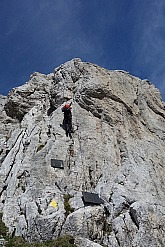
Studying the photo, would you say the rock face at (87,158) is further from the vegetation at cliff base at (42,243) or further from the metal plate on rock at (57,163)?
the vegetation at cliff base at (42,243)

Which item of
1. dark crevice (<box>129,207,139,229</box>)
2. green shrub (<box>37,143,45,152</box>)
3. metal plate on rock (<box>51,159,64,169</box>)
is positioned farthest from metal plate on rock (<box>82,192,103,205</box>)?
green shrub (<box>37,143,45,152</box>)

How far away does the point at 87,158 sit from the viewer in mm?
27891

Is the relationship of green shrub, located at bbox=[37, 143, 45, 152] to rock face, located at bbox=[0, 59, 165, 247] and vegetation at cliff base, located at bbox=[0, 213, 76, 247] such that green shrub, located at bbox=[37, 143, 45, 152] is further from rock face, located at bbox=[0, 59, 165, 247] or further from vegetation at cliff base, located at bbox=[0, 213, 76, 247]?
vegetation at cliff base, located at bbox=[0, 213, 76, 247]

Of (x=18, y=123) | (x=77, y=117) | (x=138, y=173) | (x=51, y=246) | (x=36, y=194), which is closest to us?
(x=51, y=246)

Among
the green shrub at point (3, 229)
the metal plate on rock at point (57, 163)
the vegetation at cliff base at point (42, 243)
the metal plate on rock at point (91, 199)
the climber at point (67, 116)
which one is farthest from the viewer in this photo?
the climber at point (67, 116)

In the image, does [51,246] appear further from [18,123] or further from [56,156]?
[18,123]

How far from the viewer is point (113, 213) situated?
72.7 feet

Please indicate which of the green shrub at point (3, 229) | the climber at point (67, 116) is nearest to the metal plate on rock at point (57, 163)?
the climber at point (67, 116)

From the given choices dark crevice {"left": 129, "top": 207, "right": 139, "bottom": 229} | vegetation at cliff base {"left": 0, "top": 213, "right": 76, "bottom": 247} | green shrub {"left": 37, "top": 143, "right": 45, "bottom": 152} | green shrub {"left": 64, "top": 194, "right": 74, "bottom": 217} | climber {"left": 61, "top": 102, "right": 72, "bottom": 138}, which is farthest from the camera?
climber {"left": 61, "top": 102, "right": 72, "bottom": 138}

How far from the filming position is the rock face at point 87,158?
2077 centimetres

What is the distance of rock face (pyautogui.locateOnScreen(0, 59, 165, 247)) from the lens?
20.8m

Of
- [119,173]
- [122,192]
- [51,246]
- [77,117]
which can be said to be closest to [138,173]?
[119,173]

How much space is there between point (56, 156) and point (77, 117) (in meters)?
5.55

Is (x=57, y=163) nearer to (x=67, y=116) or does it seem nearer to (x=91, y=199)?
(x=91, y=199)
